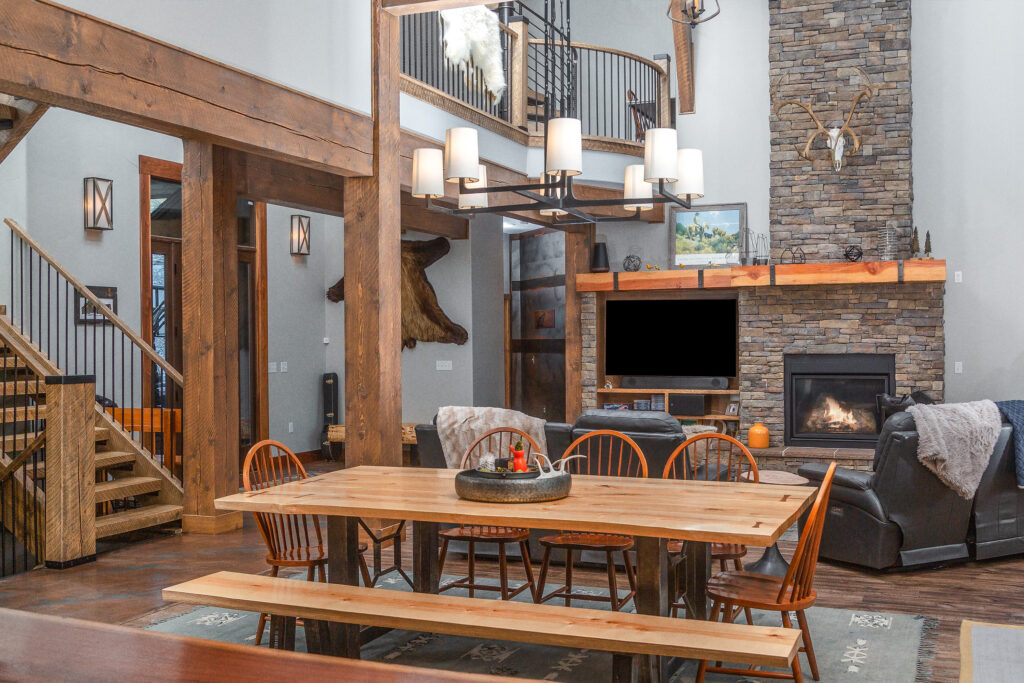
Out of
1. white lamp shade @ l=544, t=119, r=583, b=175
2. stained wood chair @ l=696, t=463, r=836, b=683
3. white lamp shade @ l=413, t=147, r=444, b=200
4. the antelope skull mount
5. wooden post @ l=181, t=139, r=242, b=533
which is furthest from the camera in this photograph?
the antelope skull mount

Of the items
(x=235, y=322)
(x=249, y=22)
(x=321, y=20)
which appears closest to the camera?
(x=249, y=22)

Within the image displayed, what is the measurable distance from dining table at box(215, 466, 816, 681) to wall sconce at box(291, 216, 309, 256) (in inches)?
262

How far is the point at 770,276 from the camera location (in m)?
8.80

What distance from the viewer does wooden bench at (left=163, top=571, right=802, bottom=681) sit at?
260cm

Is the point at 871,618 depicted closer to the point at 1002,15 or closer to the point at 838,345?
the point at 838,345

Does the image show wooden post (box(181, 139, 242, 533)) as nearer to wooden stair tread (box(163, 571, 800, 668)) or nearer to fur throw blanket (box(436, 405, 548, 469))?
fur throw blanket (box(436, 405, 548, 469))

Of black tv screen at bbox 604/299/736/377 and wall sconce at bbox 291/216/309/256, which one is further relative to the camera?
wall sconce at bbox 291/216/309/256

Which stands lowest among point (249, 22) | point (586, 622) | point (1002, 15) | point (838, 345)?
point (586, 622)

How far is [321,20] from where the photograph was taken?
5.09 m

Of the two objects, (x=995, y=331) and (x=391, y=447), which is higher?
(x=995, y=331)

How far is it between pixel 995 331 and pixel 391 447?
6.19 metres

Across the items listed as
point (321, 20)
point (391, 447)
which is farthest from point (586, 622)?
point (321, 20)

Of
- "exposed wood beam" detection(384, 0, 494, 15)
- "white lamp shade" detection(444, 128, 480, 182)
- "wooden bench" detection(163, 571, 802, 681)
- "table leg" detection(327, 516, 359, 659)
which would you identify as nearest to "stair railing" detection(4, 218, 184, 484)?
"white lamp shade" detection(444, 128, 480, 182)

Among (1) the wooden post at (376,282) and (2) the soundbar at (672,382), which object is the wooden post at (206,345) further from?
(2) the soundbar at (672,382)
